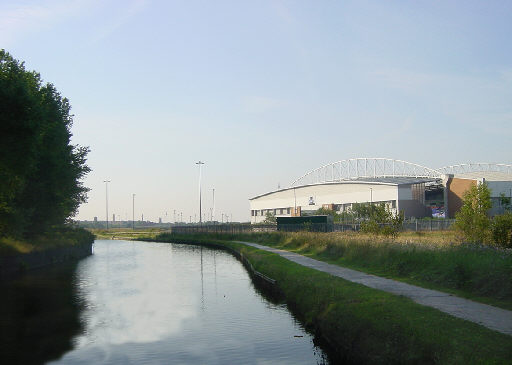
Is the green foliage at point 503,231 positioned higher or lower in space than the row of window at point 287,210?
lower

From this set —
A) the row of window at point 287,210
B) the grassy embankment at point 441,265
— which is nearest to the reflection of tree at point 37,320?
the grassy embankment at point 441,265

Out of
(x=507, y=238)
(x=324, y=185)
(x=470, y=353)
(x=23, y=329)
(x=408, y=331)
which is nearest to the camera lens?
(x=470, y=353)

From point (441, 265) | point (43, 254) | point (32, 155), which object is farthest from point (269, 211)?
point (441, 265)

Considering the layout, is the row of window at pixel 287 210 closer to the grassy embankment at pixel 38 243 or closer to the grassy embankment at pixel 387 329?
the grassy embankment at pixel 38 243

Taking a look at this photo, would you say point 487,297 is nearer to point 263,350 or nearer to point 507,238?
point 263,350

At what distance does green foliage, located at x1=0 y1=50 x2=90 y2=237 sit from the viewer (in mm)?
31781

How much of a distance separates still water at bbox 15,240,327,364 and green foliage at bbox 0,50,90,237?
8710 mm

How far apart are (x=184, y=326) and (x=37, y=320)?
6165 millimetres

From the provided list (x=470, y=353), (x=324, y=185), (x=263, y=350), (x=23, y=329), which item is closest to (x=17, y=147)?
(x=23, y=329)

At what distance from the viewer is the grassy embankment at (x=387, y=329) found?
38.3 feet

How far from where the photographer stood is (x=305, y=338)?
1836 centimetres

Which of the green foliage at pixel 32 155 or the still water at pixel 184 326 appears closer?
the still water at pixel 184 326

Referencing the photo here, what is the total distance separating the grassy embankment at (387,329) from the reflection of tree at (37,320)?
8.50 m

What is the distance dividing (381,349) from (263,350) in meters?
4.44
